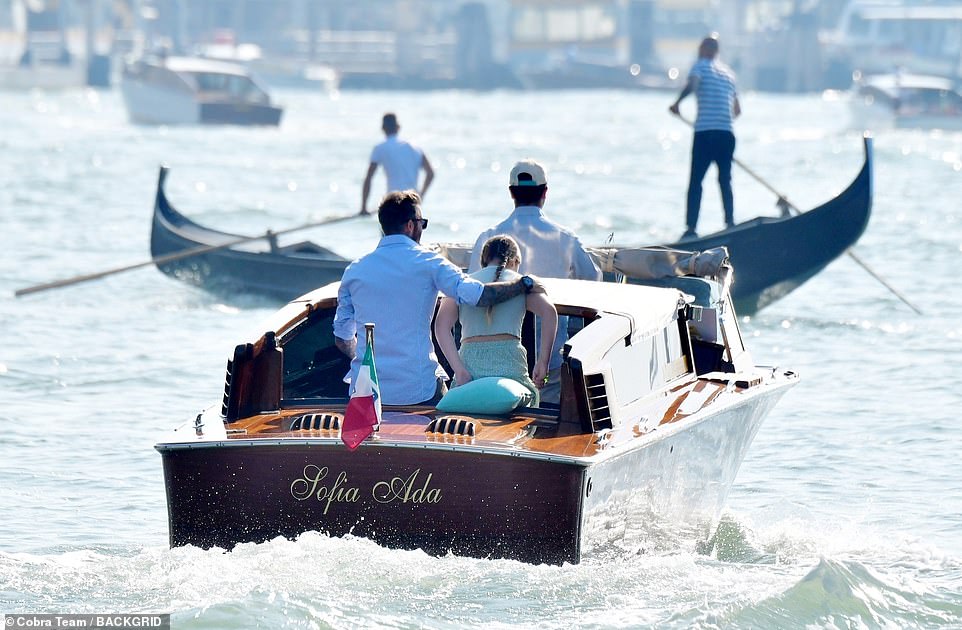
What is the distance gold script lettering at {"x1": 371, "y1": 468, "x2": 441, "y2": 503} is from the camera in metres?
5.73

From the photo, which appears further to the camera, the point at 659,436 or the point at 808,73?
the point at 808,73

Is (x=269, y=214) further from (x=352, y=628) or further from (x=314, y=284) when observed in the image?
(x=352, y=628)

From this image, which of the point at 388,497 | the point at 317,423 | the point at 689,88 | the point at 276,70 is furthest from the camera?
the point at 276,70

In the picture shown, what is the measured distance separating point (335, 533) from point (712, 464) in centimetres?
176

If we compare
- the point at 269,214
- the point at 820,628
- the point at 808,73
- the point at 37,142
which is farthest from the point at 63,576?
the point at 808,73

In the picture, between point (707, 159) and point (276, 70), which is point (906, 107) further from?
point (276, 70)

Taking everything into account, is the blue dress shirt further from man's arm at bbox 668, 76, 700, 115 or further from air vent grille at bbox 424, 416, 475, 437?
man's arm at bbox 668, 76, 700, 115

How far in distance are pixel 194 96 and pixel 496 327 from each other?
42871mm

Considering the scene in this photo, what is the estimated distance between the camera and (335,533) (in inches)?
229

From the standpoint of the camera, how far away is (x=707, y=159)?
12.9m

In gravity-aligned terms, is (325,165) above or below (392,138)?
below

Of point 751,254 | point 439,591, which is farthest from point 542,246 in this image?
point 751,254

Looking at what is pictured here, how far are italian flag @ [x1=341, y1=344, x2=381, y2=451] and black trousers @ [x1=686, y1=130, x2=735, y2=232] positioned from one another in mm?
7426

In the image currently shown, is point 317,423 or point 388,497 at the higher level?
point 317,423
